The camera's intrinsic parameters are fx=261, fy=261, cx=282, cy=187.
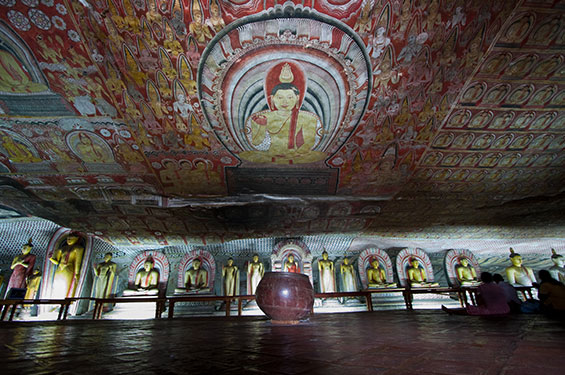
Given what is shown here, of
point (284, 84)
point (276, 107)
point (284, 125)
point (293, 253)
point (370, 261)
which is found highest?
point (284, 84)

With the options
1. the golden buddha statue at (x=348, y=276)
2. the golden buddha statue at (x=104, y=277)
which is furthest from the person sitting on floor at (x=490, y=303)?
the golden buddha statue at (x=104, y=277)

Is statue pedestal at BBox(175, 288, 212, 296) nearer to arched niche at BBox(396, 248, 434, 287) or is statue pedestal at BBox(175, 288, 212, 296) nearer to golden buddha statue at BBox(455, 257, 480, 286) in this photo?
arched niche at BBox(396, 248, 434, 287)

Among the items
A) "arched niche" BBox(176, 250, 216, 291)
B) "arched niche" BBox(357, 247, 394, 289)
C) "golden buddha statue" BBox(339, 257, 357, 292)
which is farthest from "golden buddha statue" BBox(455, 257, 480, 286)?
"arched niche" BBox(176, 250, 216, 291)

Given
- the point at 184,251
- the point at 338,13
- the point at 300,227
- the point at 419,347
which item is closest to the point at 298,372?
the point at 419,347

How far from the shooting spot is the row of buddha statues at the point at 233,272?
8.20m

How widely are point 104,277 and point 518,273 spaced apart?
47.3 ft

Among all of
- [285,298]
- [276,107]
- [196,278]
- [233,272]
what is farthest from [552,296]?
[196,278]

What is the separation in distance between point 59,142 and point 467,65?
22.8ft

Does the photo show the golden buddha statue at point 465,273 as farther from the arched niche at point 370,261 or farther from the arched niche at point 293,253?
the arched niche at point 293,253

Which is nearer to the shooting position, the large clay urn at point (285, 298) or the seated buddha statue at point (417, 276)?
the large clay urn at point (285, 298)

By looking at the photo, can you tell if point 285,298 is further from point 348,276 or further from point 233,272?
point 348,276

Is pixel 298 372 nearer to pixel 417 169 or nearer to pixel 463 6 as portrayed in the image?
pixel 463 6

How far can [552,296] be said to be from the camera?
3127 mm

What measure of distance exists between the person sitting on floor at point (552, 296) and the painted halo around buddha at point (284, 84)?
334 centimetres
